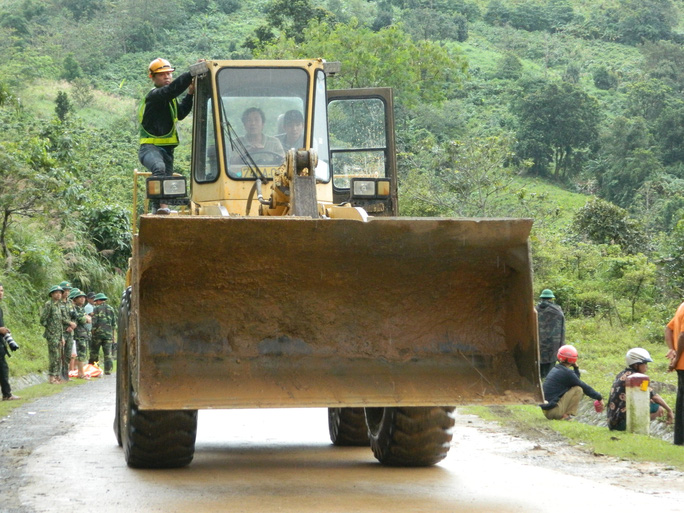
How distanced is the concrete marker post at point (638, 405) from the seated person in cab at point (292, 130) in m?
4.14

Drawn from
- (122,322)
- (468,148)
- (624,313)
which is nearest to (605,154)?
(468,148)

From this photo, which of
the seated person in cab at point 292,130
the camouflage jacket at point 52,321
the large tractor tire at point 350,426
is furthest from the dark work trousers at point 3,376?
the seated person in cab at point 292,130

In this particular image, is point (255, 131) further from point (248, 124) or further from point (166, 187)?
point (166, 187)

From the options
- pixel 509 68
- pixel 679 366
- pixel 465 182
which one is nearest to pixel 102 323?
pixel 679 366

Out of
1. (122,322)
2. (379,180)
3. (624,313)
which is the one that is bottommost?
(624,313)

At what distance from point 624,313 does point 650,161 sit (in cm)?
3460

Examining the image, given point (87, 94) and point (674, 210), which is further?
point (87, 94)

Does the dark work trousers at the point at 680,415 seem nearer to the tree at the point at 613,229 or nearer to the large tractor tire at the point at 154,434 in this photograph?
the large tractor tire at the point at 154,434

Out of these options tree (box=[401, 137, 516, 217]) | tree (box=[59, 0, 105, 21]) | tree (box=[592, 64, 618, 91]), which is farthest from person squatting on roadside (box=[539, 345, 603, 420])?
tree (box=[59, 0, 105, 21])

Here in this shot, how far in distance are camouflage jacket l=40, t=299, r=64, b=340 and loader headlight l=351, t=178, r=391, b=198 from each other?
9.74 metres

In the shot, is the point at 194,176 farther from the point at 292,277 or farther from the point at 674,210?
the point at 674,210

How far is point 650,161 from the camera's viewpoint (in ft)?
190

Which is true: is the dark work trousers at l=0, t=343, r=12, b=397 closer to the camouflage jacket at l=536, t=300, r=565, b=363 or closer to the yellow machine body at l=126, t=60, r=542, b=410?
the camouflage jacket at l=536, t=300, r=565, b=363

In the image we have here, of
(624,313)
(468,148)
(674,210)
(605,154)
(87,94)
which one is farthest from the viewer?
(87,94)
